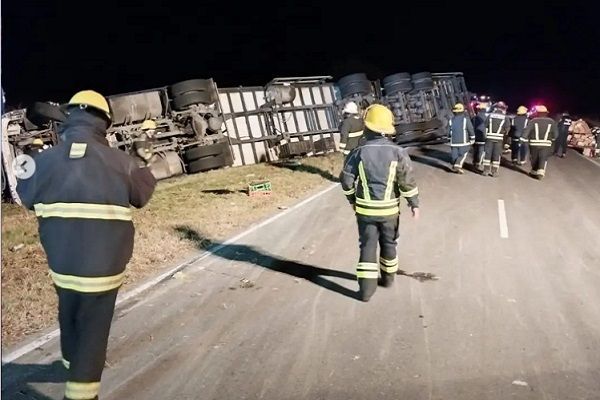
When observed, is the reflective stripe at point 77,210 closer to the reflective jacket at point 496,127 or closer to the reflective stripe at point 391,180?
the reflective stripe at point 391,180

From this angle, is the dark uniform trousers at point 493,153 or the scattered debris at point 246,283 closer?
the scattered debris at point 246,283

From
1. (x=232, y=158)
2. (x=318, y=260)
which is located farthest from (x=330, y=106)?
(x=318, y=260)

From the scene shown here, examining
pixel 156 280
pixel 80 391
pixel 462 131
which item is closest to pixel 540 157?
pixel 462 131

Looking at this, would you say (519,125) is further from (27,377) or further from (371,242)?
(27,377)

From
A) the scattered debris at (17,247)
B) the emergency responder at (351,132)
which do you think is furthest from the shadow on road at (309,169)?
the scattered debris at (17,247)

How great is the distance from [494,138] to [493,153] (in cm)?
36

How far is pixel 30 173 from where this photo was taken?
3188 millimetres

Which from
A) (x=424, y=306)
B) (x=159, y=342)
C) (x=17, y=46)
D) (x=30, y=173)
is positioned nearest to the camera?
(x=30, y=173)

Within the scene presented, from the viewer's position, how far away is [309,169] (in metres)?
13.7

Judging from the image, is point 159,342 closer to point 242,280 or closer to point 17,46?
A: point 242,280

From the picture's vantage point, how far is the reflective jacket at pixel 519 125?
14.5 m

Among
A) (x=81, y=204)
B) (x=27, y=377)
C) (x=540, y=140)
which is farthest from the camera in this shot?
(x=540, y=140)

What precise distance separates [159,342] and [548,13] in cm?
7472

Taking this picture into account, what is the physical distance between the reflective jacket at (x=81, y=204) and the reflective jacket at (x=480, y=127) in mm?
11515
